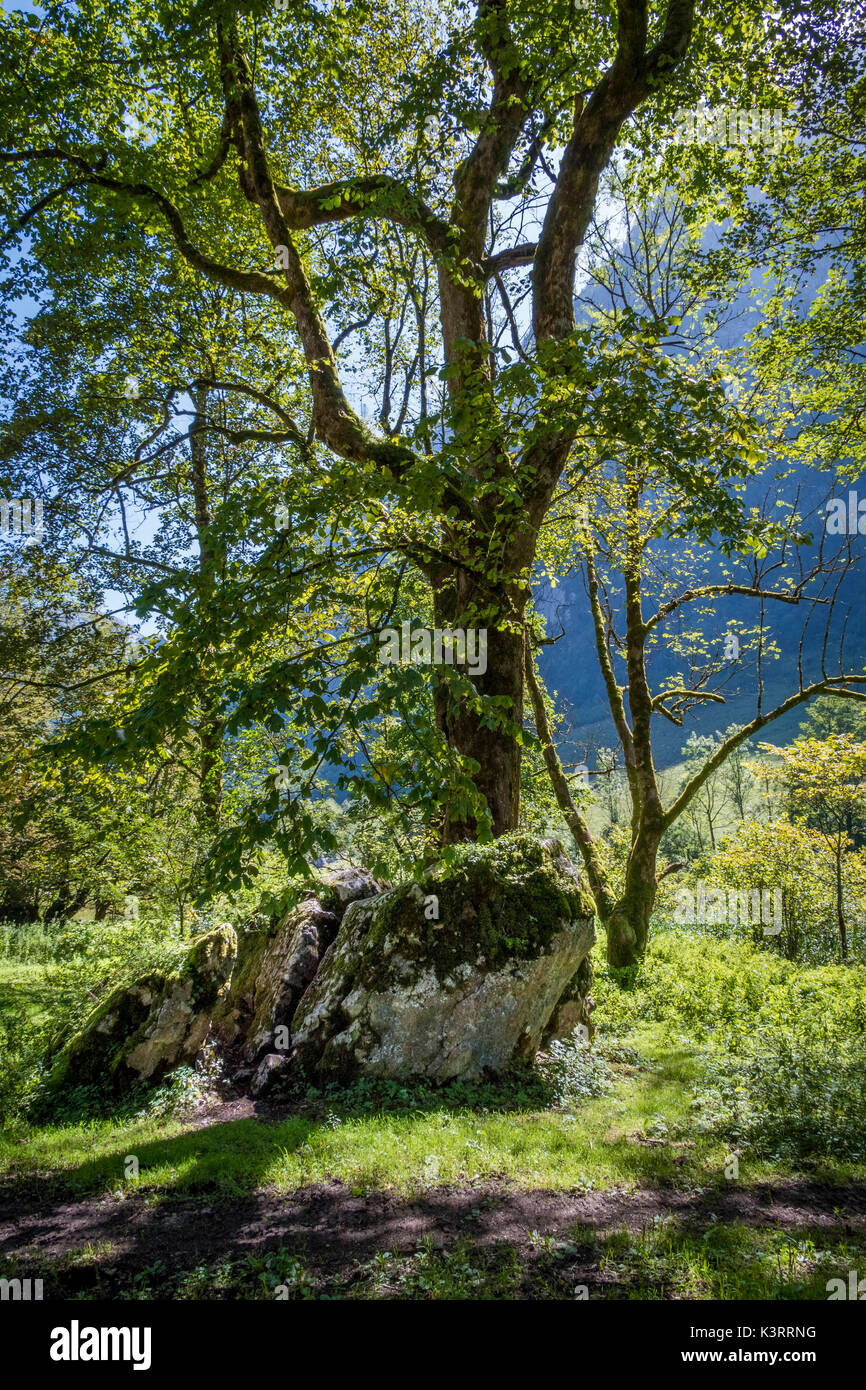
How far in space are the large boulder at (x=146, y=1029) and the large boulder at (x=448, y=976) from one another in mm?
1143

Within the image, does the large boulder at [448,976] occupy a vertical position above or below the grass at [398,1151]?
above

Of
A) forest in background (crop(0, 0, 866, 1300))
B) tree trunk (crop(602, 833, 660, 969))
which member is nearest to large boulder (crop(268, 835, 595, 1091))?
forest in background (crop(0, 0, 866, 1300))

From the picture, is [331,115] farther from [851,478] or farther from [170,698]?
[170,698]

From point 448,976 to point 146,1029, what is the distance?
3.83 metres

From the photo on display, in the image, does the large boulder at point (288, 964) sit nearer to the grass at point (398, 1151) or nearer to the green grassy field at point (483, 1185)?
the green grassy field at point (483, 1185)

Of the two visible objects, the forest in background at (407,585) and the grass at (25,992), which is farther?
the grass at (25,992)

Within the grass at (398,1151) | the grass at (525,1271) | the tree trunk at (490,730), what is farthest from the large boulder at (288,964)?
the grass at (525,1271)

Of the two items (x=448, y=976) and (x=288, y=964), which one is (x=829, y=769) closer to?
(x=448, y=976)

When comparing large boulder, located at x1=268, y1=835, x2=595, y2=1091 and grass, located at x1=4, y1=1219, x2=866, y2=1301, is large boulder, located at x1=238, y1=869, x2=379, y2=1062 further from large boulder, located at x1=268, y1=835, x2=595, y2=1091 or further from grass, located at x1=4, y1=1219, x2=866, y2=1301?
grass, located at x1=4, y1=1219, x2=866, y2=1301

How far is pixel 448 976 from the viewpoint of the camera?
22.8 ft

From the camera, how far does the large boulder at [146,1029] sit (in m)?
7.46

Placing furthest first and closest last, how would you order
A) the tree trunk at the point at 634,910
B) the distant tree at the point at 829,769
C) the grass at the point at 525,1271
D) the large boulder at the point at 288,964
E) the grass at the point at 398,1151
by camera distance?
the distant tree at the point at 829,769 < the tree trunk at the point at 634,910 < the large boulder at the point at 288,964 < the grass at the point at 398,1151 < the grass at the point at 525,1271

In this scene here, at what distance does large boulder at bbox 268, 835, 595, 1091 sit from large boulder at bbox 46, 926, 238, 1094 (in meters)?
1.14

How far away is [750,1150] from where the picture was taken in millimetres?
5297
